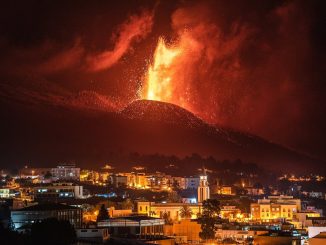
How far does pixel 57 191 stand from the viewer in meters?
38.0

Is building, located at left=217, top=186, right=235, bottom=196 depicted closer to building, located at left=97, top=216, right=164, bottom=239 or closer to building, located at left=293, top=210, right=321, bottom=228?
building, located at left=293, top=210, right=321, bottom=228

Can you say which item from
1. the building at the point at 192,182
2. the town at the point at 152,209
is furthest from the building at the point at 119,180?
the building at the point at 192,182

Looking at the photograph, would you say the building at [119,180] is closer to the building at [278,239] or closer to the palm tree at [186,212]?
the palm tree at [186,212]

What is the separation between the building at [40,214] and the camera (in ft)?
82.9

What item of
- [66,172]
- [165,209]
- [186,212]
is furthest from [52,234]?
[66,172]

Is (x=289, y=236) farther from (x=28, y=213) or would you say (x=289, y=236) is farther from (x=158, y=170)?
(x=158, y=170)

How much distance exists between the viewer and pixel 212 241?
1084 inches

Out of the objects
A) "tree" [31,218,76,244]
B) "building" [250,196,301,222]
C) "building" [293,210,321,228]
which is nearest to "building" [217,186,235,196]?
"building" [250,196,301,222]

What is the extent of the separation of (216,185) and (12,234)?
33064mm

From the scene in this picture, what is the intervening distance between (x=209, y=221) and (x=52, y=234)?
10277 millimetres

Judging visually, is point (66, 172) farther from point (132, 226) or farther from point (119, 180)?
point (132, 226)

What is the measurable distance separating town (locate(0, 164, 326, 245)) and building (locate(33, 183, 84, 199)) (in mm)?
50

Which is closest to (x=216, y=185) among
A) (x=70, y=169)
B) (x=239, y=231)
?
(x=70, y=169)

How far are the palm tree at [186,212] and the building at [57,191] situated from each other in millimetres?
6009
